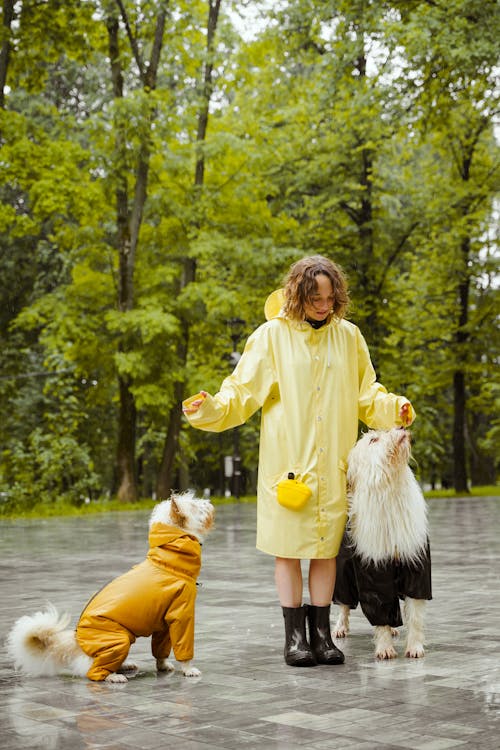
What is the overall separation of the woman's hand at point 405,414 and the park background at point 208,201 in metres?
10.5

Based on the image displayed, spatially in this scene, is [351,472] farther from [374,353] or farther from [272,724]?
[374,353]

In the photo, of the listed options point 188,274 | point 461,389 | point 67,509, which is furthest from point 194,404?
point 461,389

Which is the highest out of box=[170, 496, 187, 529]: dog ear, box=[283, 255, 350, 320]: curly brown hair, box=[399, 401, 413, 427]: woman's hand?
box=[283, 255, 350, 320]: curly brown hair

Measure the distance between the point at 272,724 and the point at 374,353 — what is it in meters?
22.8

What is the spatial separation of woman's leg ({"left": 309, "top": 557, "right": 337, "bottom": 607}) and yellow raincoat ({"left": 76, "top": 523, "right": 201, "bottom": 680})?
2.38ft

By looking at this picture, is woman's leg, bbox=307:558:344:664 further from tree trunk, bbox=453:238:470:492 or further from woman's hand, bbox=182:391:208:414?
tree trunk, bbox=453:238:470:492

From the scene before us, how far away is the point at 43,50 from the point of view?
72.2 feet

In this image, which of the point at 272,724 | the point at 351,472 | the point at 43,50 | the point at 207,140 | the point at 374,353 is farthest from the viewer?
the point at 374,353

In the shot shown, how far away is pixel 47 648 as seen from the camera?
18.1ft

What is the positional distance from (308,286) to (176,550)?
5.23 feet

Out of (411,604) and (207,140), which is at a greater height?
(207,140)

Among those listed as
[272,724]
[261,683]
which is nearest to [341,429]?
[261,683]

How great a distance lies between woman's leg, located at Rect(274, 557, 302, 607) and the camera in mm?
5945

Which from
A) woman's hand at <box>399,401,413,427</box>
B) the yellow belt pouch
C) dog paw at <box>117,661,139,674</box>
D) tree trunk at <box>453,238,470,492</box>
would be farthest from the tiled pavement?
tree trunk at <box>453,238,470,492</box>
